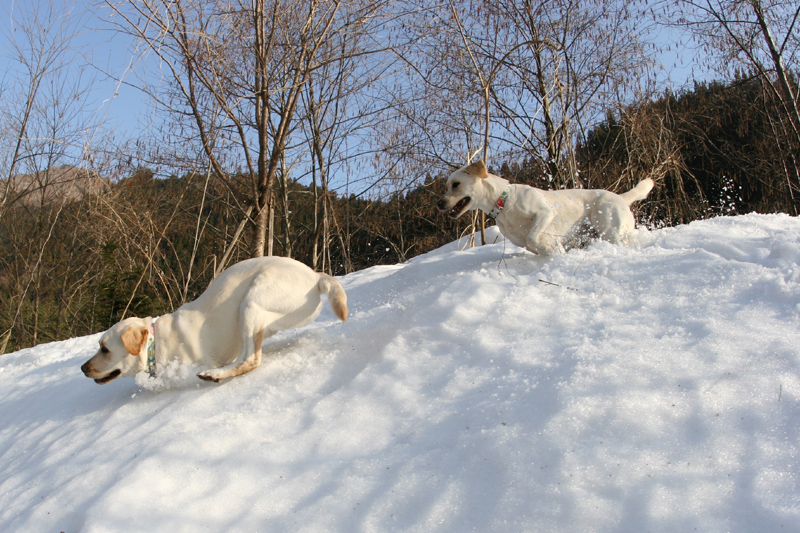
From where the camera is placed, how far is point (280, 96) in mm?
9055

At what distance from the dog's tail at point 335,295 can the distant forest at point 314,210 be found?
4349mm

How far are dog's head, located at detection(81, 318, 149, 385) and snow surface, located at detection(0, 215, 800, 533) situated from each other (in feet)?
0.51

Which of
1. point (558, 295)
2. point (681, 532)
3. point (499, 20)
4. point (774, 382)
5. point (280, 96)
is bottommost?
point (681, 532)

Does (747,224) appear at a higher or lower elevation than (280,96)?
lower

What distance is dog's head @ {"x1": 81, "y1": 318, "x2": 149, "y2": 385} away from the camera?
3.35 meters

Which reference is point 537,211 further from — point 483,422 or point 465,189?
point 483,422

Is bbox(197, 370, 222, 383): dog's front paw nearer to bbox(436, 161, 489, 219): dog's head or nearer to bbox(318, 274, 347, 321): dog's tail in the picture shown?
bbox(318, 274, 347, 321): dog's tail

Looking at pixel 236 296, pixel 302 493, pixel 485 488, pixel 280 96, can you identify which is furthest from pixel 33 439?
pixel 280 96

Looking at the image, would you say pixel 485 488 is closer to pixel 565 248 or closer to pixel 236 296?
pixel 236 296

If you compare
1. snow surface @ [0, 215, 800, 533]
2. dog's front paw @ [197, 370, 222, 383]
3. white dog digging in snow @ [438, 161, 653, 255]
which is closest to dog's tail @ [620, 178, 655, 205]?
white dog digging in snow @ [438, 161, 653, 255]

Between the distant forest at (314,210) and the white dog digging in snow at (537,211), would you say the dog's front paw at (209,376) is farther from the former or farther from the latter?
the distant forest at (314,210)

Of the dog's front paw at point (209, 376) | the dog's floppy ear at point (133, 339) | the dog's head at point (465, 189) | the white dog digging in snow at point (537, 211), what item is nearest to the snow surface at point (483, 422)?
the dog's front paw at point (209, 376)

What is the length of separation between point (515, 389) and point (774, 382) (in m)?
1.11

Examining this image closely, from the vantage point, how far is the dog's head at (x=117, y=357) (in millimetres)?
3354
